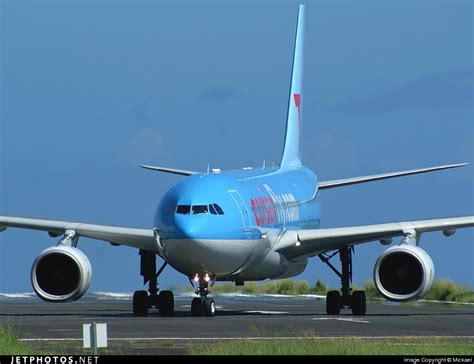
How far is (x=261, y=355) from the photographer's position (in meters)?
24.4

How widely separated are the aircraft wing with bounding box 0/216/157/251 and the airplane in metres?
0.03

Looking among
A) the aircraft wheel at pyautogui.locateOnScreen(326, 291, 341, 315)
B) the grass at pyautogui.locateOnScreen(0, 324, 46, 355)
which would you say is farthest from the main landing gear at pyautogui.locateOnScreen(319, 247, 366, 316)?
the grass at pyautogui.locateOnScreen(0, 324, 46, 355)

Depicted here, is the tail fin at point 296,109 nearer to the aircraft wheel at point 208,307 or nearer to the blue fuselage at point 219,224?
the blue fuselage at point 219,224

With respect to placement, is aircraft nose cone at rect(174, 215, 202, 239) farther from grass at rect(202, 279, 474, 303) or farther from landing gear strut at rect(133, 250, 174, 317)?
grass at rect(202, 279, 474, 303)

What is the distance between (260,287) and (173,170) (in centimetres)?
2418

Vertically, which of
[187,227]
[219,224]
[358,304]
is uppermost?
[219,224]

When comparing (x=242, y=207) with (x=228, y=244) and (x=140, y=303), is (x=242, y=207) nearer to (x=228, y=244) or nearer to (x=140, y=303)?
(x=228, y=244)

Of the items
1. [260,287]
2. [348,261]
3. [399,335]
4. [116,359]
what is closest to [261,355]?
[116,359]

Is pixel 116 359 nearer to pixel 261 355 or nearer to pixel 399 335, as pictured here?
pixel 261 355

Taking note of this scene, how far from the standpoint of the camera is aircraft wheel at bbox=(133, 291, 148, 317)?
41.8 metres

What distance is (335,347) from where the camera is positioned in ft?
84.8

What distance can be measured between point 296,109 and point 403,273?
20.2 meters

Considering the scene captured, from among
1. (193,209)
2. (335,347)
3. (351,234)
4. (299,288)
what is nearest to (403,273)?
(351,234)

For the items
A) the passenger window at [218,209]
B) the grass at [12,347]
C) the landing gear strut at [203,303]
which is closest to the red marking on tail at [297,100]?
the passenger window at [218,209]
